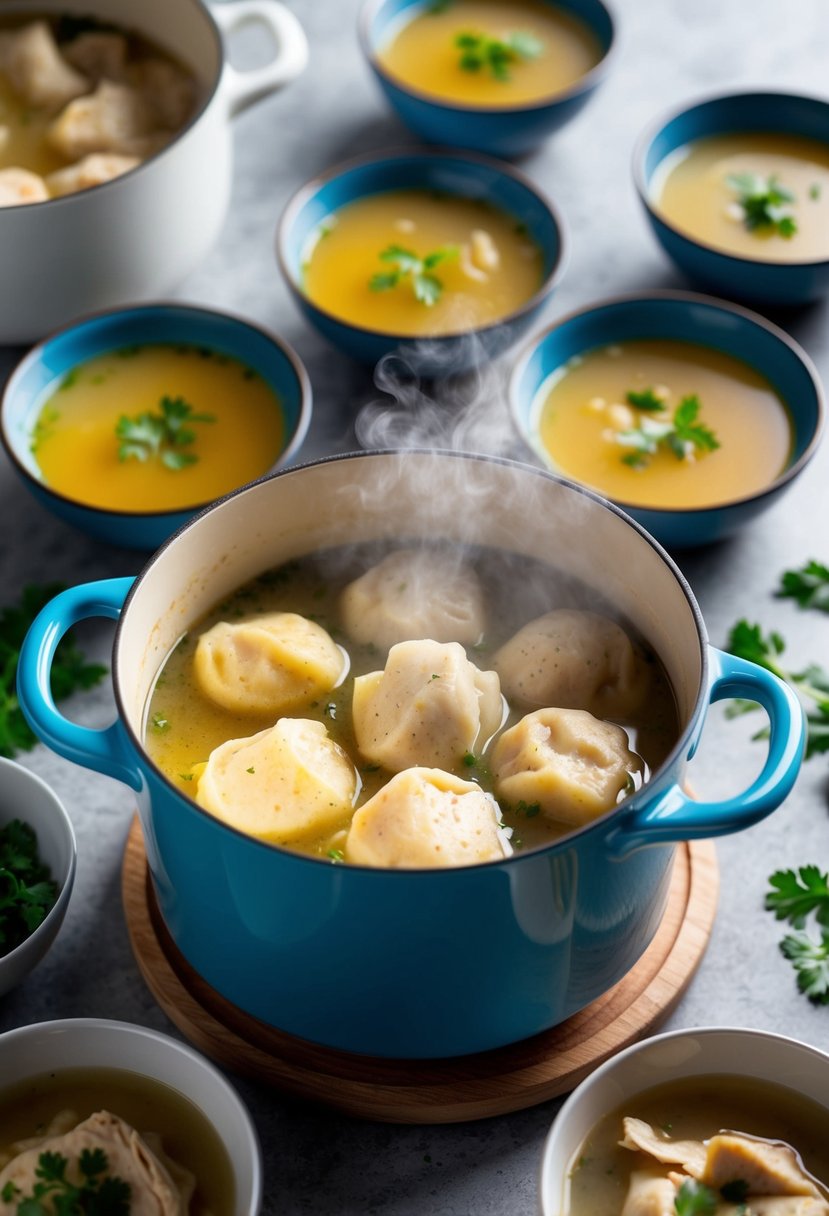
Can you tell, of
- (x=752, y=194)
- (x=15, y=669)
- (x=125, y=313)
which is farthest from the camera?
(x=752, y=194)

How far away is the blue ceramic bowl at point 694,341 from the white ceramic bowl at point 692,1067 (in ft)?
3.83

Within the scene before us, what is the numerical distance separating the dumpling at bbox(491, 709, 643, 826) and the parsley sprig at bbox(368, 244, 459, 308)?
1435 mm

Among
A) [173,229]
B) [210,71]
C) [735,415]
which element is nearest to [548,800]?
[735,415]

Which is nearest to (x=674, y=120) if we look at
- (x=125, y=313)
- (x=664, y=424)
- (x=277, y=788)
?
(x=664, y=424)

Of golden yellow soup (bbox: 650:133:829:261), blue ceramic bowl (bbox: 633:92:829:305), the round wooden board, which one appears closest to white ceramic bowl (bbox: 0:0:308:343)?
blue ceramic bowl (bbox: 633:92:829:305)

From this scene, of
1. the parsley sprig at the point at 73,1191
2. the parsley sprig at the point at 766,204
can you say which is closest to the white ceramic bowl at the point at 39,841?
the parsley sprig at the point at 73,1191

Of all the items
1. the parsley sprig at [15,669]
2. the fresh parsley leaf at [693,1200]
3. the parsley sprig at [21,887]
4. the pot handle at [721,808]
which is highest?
the pot handle at [721,808]

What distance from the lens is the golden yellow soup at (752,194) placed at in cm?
364

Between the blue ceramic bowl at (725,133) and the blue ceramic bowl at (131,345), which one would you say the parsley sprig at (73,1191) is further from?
the blue ceramic bowl at (725,133)

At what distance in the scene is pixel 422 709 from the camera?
2.26m

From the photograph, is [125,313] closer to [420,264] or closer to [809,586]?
[420,264]

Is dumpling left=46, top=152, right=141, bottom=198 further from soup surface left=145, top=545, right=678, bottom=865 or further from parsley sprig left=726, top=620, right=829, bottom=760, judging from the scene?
parsley sprig left=726, top=620, right=829, bottom=760

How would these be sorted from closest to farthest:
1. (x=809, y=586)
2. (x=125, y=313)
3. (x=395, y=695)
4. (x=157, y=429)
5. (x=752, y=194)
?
(x=395, y=695) < (x=809, y=586) < (x=157, y=429) < (x=125, y=313) < (x=752, y=194)

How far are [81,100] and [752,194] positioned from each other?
173 centimetres
